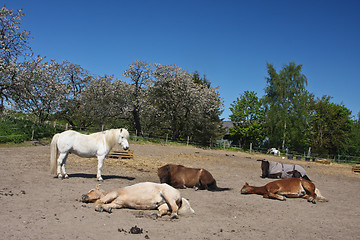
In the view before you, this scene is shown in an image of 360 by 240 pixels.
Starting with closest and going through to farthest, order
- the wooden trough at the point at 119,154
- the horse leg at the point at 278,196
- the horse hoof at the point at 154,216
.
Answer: the horse hoof at the point at 154,216 < the horse leg at the point at 278,196 < the wooden trough at the point at 119,154

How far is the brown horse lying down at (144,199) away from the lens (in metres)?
6.34

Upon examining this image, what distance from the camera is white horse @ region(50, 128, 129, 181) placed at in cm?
976

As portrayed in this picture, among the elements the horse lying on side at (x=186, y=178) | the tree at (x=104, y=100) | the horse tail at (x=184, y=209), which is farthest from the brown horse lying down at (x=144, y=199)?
the tree at (x=104, y=100)

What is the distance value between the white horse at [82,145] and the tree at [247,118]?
3946 centimetres

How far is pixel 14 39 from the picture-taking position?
25.1 m

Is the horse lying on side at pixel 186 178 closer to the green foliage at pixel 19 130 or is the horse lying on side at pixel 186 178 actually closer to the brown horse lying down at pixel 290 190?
the brown horse lying down at pixel 290 190

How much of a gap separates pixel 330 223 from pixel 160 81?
31.2 m

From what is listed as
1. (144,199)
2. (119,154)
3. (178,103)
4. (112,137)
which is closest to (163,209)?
(144,199)

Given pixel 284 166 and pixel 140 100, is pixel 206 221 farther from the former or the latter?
pixel 140 100

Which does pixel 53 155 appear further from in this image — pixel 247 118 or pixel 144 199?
pixel 247 118

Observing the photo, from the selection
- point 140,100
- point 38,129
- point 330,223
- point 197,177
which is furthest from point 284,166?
point 140,100

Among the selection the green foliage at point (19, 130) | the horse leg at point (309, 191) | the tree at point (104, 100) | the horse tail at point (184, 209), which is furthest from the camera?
the tree at point (104, 100)

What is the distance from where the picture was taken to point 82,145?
398 inches

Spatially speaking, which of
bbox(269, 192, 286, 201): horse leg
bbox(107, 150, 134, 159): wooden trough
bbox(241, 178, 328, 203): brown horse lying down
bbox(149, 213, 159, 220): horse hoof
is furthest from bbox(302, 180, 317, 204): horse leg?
bbox(107, 150, 134, 159): wooden trough
